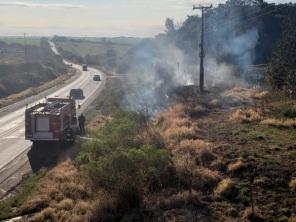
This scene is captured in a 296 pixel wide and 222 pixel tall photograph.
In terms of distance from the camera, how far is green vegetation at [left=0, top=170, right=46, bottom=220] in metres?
16.8

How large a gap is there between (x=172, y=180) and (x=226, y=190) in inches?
90.0

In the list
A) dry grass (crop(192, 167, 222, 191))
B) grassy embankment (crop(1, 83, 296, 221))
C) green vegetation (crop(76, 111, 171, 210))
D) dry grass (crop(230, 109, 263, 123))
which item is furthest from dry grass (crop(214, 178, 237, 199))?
dry grass (crop(230, 109, 263, 123))

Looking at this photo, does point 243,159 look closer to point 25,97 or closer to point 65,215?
point 65,215

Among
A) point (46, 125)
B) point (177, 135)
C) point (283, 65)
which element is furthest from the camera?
point (283, 65)

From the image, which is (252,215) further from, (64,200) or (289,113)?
(289,113)

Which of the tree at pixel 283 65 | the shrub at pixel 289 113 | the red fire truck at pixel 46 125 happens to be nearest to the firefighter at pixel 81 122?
the red fire truck at pixel 46 125

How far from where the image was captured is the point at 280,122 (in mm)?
26641

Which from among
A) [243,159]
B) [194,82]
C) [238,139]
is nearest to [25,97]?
[194,82]

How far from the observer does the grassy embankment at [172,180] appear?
1488 cm

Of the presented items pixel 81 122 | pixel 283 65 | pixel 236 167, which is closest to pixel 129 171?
pixel 236 167

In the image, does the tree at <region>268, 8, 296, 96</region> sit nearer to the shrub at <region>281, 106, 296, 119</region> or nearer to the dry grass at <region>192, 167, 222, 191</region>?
the shrub at <region>281, 106, 296, 119</region>

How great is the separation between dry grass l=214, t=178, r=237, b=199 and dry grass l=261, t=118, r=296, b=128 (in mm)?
10366

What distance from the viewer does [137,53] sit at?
106188 millimetres

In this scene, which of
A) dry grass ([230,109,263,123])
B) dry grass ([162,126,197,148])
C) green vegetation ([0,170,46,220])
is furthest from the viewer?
dry grass ([230,109,263,123])
